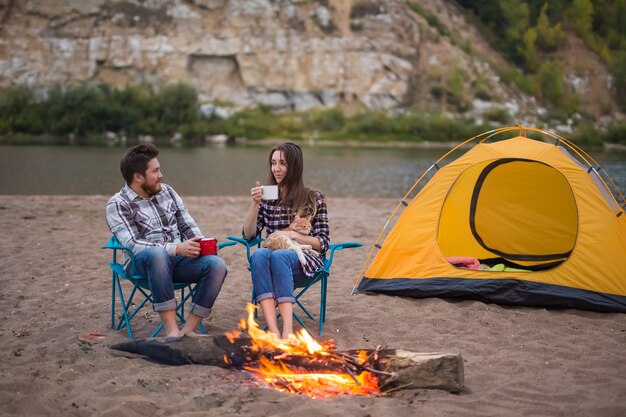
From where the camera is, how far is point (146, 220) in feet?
13.1

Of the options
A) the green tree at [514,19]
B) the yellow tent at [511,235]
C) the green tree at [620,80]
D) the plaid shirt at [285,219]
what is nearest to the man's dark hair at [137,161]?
the plaid shirt at [285,219]

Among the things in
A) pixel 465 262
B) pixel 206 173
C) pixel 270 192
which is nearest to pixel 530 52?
pixel 206 173

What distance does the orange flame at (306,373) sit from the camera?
322 cm

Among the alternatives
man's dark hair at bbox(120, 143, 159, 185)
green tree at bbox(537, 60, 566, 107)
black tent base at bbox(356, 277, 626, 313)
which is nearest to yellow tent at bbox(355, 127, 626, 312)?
black tent base at bbox(356, 277, 626, 313)

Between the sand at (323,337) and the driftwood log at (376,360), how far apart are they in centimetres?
6

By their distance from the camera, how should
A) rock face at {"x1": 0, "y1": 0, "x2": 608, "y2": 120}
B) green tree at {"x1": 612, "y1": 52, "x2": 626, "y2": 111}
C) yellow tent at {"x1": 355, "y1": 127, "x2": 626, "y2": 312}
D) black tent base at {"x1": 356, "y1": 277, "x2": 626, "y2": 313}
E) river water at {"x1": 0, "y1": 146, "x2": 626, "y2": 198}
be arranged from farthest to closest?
green tree at {"x1": 612, "y1": 52, "x2": 626, "y2": 111}, rock face at {"x1": 0, "y1": 0, "x2": 608, "y2": 120}, river water at {"x1": 0, "y1": 146, "x2": 626, "y2": 198}, yellow tent at {"x1": 355, "y1": 127, "x2": 626, "y2": 312}, black tent base at {"x1": 356, "y1": 277, "x2": 626, "y2": 313}

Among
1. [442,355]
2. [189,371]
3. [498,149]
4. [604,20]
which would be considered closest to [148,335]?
[189,371]

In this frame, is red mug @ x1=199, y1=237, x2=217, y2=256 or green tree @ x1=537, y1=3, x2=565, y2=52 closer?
red mug @ x1=199, y1=237, x2=217, y2=256

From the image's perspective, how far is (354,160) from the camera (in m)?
24.8

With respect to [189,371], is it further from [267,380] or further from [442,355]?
[442,355]

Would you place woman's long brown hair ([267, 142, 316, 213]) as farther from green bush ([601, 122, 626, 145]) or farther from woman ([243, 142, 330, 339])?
green bush ([601, 122, 626, 145])

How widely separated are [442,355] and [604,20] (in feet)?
203

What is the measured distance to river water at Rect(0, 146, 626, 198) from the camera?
49.1 feet

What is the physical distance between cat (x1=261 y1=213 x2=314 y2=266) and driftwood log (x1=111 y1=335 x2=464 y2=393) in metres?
0.73
